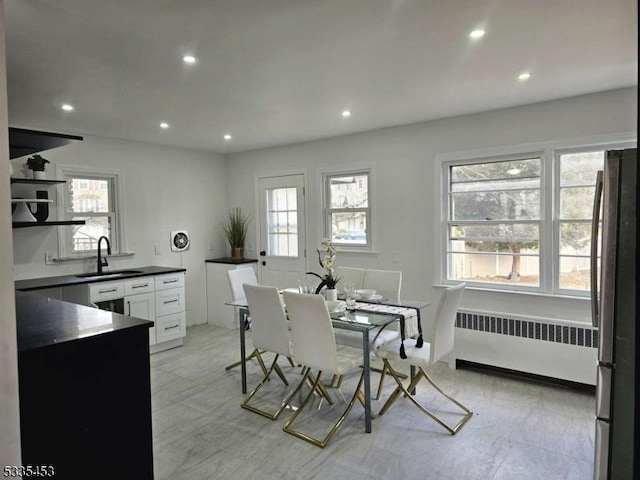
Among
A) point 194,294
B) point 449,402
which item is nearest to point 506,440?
point 449,402

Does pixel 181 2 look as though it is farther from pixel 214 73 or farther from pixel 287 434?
pixel 287 434

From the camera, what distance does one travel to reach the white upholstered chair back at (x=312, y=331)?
2.74 meters

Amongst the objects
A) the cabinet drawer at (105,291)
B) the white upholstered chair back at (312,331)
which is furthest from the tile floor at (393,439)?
the cabinet drawer at (105,291)

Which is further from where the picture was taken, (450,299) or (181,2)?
(450,299)

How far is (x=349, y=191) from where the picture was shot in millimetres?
5051

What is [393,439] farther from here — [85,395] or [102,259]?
[102,259]

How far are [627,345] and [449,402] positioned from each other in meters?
1.75

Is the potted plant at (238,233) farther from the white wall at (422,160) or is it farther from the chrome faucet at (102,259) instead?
the chrome faucet at (102,259)

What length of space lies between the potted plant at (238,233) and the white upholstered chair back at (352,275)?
7.09ft

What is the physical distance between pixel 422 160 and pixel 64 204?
3.91 metres

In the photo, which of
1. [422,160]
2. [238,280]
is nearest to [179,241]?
[238,280]

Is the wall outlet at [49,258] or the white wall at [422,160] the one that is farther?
the wall outlet at [49,258]

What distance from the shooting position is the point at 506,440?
2.75 meters

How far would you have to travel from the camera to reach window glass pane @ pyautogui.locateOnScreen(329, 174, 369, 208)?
194 inches
